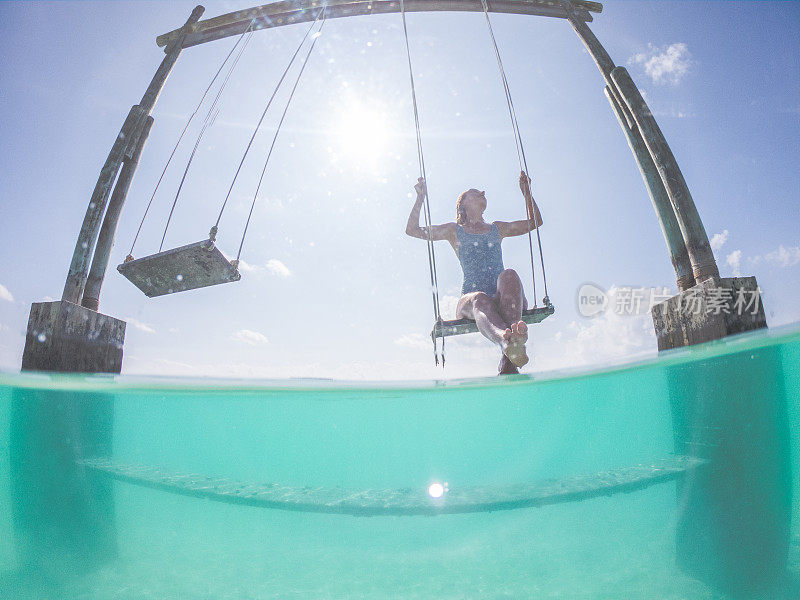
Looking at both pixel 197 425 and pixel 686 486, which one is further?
pixel 197 425

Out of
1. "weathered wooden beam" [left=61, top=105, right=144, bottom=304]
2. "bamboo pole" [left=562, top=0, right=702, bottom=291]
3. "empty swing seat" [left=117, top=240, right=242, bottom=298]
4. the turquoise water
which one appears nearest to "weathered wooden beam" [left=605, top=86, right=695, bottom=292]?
"bamboo pole" [left=562, top=0, right=702, bottom=291]

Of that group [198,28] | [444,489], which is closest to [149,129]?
[198,28]

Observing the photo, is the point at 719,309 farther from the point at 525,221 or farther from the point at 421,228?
the point at 421,228

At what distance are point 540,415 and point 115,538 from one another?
9956 millimetres

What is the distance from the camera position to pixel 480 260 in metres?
5.00

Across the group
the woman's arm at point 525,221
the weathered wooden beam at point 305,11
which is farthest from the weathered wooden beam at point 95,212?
the woman's arm at point 525,221

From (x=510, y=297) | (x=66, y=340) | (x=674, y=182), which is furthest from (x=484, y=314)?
(x=66, y=340)

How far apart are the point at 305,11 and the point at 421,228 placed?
12.1 ft

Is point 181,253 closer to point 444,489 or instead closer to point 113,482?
point 113,482

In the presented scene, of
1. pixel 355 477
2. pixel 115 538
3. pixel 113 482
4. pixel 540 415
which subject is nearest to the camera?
pixel 115 538

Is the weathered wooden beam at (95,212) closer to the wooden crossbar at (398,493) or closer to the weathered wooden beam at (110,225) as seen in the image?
the weathered wooden beam at (110,225)

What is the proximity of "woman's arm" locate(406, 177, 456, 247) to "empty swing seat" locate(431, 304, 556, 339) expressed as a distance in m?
1.41

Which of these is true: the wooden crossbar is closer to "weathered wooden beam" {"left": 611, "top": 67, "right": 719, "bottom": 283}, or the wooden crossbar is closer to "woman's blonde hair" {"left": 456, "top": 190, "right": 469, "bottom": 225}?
"weathered wooden beam" {"left": 611, "top": 67, "right": 719, "bottom": 283}

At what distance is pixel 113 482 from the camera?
5.87m
